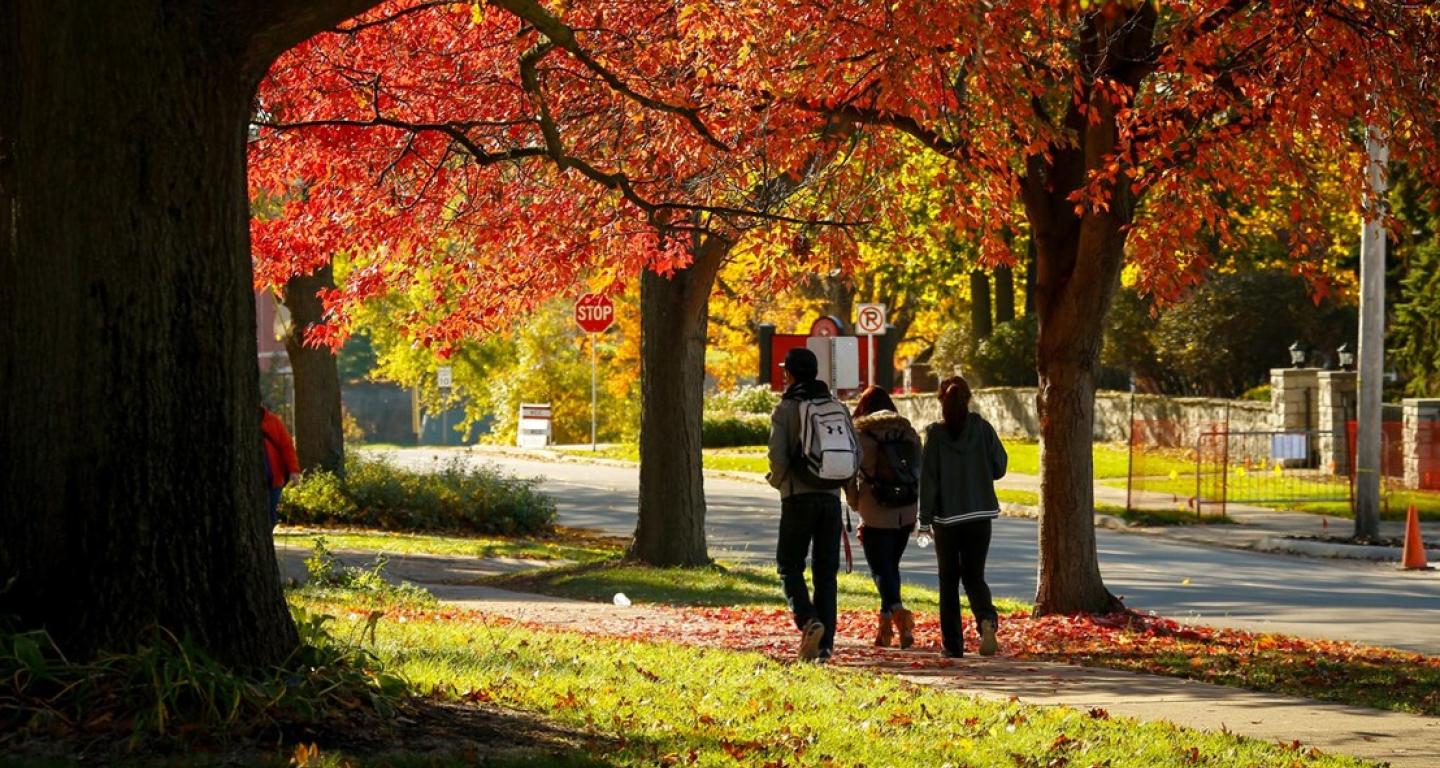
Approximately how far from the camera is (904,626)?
13.0 meters

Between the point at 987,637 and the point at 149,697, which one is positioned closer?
the point at 149,697

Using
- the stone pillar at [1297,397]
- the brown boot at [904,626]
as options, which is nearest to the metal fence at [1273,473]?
the stone pillar at [1297,397]

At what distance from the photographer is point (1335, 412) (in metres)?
33.6

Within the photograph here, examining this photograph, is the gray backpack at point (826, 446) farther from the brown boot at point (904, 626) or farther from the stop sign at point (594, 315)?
the stop sign at point (594, 315)

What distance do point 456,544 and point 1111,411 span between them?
81.4 ft

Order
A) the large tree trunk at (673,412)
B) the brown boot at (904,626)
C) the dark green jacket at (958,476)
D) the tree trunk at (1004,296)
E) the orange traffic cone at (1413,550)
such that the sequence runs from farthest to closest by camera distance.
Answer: the tree trunk at (1004,296) → the orange traffic cone at (1413,550) → the large tree trunk at (673,412) → the brown boot at (904,626) → the dark green jacket at (958,476)

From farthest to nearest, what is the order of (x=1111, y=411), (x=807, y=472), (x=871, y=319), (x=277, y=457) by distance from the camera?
(x=1111, y=411) < (x=871, y=319) < (x=277, y=457) < (x=807, y=472)

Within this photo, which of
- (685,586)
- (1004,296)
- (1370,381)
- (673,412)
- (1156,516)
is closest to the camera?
(685,586)

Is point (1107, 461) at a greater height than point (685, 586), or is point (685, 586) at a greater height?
point (1107, 461)

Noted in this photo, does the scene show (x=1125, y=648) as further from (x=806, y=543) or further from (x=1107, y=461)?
(x=1107, y=461)

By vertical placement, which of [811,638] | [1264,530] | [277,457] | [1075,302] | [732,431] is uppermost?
[1075,302]

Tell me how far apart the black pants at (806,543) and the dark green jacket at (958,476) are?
1.10m

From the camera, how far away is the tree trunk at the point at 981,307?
5206 cm

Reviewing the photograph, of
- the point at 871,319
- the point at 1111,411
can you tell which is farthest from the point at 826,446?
the point at 1111,411
